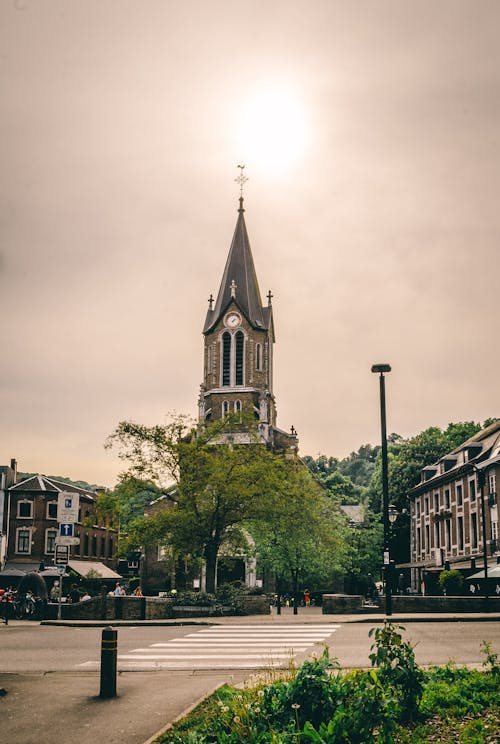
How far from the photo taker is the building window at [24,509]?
62031 mm

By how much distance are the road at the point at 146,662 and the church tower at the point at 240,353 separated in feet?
142

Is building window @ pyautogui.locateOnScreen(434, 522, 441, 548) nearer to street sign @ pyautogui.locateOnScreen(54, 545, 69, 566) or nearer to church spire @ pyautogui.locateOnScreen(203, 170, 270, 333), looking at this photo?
church spire @ pyautogui.locateOnScreen(203, 170, 270, 333)

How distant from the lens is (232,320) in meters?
71.3

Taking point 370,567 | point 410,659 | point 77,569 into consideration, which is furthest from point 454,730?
point 370,567

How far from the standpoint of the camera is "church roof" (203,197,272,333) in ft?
236

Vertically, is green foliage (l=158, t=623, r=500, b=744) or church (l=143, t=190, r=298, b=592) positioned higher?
church (l=143, t=190, r=298, b=592)

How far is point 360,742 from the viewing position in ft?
20.3

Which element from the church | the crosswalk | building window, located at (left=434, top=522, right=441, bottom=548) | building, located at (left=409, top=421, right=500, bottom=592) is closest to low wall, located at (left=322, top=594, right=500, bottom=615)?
the crosswalk

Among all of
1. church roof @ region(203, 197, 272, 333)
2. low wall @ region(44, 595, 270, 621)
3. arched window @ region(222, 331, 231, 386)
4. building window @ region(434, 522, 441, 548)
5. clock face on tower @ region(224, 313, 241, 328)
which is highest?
church roof @ region(203, 197, 272, 333)

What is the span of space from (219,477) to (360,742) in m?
28.6

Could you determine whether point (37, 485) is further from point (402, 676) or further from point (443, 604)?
point (402, 676)

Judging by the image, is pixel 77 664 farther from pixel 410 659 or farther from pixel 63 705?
pixel 410 659

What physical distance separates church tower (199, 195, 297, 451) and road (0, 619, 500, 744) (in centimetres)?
4323

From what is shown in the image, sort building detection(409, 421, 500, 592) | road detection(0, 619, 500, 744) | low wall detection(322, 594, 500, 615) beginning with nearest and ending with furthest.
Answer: road detection(0, 619, 500, 744)
low wall detection(322, 594, 500, 615)
building detection(409, 421, 500, 592)
